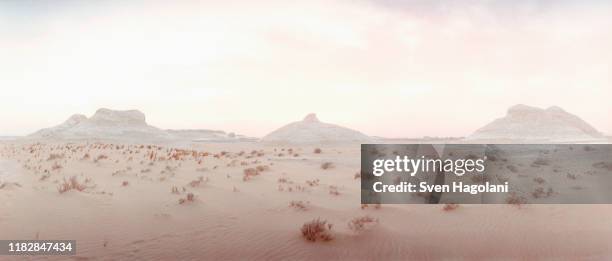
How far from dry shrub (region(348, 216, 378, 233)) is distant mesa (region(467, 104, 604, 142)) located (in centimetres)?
6499

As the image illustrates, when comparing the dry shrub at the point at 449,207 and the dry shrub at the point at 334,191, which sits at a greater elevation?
the dry shrub at the point at 334,191

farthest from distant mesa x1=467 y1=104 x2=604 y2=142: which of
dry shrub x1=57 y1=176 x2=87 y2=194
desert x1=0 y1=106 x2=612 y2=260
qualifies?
dry shrub x1=57 y1=176 x2=87 y2=194

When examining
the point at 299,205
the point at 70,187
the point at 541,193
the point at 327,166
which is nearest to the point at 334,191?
the point at 299,205

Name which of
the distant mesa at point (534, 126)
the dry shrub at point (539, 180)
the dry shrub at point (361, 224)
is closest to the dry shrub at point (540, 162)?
the dry shrub at point (539, 180)

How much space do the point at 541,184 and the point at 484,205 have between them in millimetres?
4542

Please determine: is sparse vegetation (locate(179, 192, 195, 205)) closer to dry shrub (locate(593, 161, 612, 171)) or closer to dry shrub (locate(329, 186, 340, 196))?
dry shrub (locate(329, 186, 340, 196))

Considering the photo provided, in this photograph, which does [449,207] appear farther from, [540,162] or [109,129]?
[109,129]

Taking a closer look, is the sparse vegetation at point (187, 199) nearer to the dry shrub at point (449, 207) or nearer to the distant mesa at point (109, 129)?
the dry shrub at point (449, 207)

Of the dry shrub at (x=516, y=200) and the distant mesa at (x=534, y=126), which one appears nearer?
the dry shrub at (x=516, y=200)

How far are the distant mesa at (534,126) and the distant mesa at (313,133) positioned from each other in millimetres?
26677

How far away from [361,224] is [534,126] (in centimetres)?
7225

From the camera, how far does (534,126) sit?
227 ft

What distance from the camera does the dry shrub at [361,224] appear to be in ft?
27.0

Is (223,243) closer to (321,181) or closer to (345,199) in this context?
(345,199)
